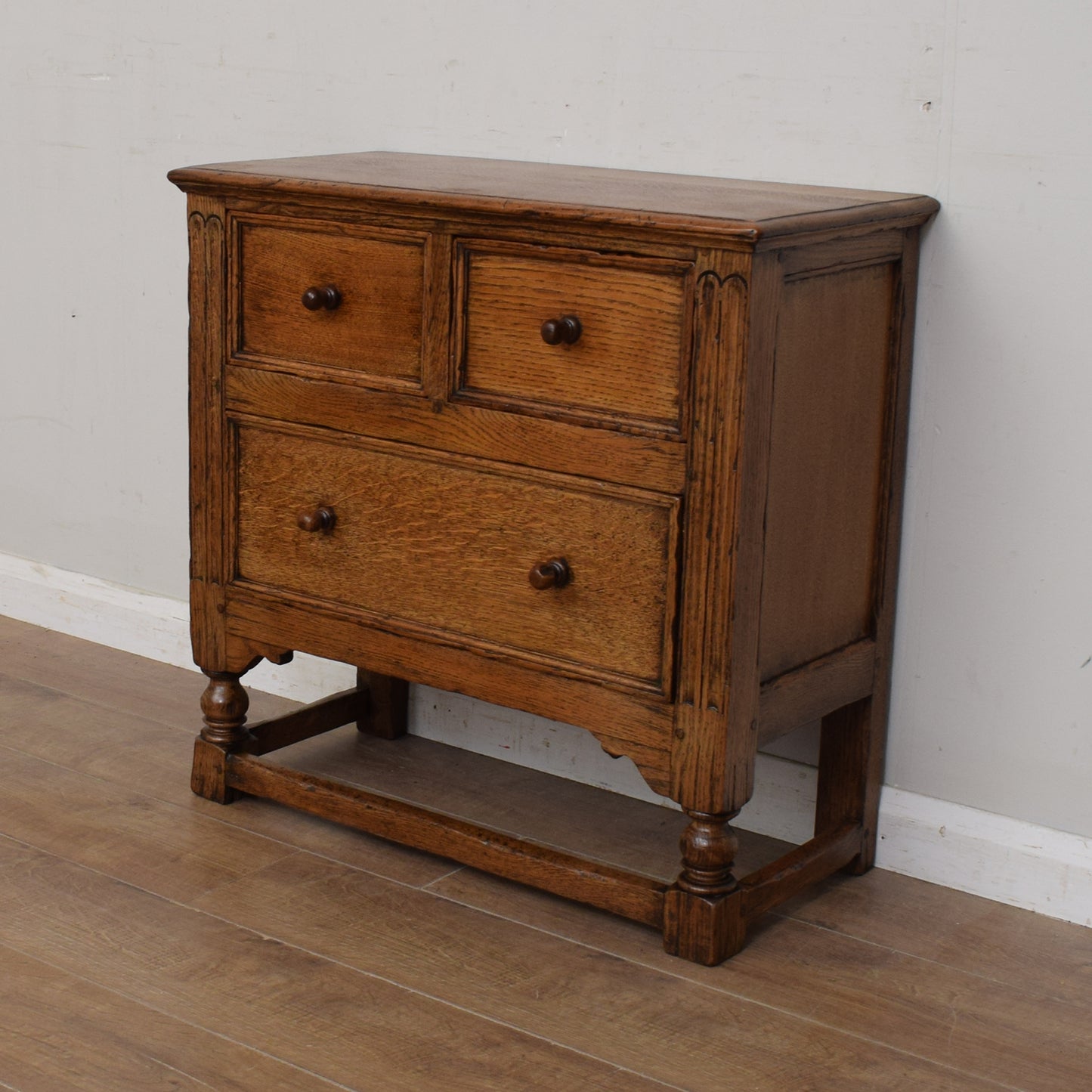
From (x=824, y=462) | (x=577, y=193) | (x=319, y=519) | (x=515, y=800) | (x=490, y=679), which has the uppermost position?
(x=577, y=193)

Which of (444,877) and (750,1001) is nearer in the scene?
(750,1001)

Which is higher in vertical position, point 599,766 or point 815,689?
point 815,689

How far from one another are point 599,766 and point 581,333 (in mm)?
855

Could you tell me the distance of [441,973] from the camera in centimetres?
193

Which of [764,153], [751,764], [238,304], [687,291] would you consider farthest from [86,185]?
[751,764]

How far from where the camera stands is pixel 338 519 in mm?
2176

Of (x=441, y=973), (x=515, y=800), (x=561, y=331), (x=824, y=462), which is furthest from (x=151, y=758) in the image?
(x=824, y=462)

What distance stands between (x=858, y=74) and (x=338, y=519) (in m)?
0.90

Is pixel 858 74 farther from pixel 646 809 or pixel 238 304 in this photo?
pixel 646 809

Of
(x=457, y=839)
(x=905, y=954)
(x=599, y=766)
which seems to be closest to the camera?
(x=905, y=954)

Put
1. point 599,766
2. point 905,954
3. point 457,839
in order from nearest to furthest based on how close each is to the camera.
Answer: point 905,954, point 457,839, point 599,766

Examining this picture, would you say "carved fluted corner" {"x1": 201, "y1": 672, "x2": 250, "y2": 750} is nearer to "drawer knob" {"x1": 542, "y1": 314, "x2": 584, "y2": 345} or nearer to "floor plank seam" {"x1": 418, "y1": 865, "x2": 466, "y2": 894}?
"floor plank seam" {"x1": 418, "y1": 865, "x2": 466, "y2": 894}

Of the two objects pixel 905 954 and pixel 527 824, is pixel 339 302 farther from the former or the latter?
pixel 905 954

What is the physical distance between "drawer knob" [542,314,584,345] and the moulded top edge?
0.39ft
